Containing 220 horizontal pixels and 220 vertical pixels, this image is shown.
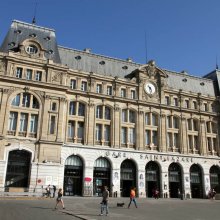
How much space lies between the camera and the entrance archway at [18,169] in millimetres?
40562

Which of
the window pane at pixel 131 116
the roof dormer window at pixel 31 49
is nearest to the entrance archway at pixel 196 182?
the window pane at pixel 131 116

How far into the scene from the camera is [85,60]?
5475 centimetres

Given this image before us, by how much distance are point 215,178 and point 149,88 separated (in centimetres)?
2313

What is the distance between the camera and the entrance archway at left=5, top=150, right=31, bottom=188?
40.6m

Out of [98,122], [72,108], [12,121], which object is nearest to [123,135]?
[98,122]

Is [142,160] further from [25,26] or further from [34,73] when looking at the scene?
[25,26]

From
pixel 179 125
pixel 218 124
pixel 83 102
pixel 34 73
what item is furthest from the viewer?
pixel 218 124

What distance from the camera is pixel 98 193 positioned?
153 ft

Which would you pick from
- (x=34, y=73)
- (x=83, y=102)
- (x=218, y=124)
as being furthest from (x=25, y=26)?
(x=218, y=124)

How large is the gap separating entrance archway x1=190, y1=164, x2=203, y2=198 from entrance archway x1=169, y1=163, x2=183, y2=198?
2.73 m

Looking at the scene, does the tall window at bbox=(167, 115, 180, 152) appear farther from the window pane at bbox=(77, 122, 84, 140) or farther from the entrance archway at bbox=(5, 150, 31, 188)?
the entrance archway at bbox=(5, 150, 31, 188)

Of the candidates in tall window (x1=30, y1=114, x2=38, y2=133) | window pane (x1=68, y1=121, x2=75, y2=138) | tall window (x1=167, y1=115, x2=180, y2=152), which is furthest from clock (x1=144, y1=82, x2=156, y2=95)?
tall window (x1=30, y1=114, x2=38, y2=133)

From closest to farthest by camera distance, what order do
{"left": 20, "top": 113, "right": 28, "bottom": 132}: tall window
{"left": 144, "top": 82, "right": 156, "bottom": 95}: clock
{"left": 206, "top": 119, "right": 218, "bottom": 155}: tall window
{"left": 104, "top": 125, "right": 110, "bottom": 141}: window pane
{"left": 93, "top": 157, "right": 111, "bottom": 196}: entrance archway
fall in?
{"left": 20, "top": 113, "right": 28, "bottom": 132}: tall window → {"left": 93, "top": 157, "right": 111, "bottom": 196}: entrance archway → {"left": 104, "top": 125, "right": 110, "bottom": 141}: window pane → {"left": 144, "top": 82, "right": 156, "bottom": 95}: clock → {"left": 206, "top": 119, "right": 218, "bottom": 155}: tall window

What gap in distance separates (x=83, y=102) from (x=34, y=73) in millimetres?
9710
